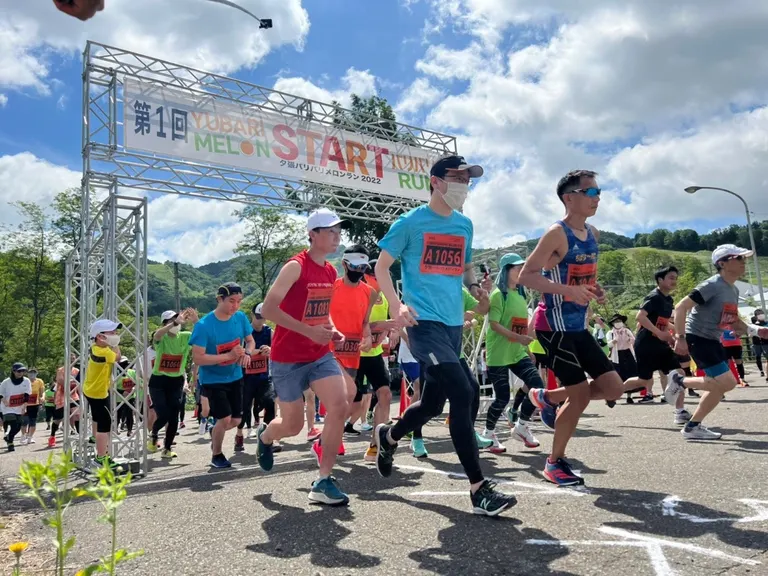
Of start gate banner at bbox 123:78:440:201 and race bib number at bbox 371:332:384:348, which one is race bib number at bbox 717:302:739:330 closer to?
race bib number at bbox 371:332:384:348

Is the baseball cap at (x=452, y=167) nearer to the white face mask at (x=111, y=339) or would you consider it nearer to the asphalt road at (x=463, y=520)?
the asphalt road at (x=463, y=520)

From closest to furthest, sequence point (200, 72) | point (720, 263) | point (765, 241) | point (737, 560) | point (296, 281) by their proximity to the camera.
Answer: point (737, 560) → point (296, 281) → point (720, 263) → point (200, 72) → point (765, 241)

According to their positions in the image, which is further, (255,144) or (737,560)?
(255,144)

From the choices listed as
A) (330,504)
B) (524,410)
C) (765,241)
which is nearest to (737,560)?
(330,504)

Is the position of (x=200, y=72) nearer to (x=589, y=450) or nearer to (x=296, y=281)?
(x=296, y=281)

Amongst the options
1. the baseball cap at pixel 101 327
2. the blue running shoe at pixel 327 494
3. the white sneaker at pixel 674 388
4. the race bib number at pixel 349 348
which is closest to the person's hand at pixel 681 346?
the white sneaker at pixel 674 388

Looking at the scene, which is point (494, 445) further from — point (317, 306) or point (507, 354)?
point (317, 306)

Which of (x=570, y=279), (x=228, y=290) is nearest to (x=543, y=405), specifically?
(x=570, y=279)

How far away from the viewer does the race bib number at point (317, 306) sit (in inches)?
187

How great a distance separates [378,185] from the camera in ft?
43.4

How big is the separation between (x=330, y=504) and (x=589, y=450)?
301 centimetres

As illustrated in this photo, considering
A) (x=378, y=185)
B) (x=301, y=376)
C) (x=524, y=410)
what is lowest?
(x=524, y=410)

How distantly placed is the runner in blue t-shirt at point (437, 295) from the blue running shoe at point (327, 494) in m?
0.45

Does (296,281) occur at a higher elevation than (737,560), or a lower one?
higher
